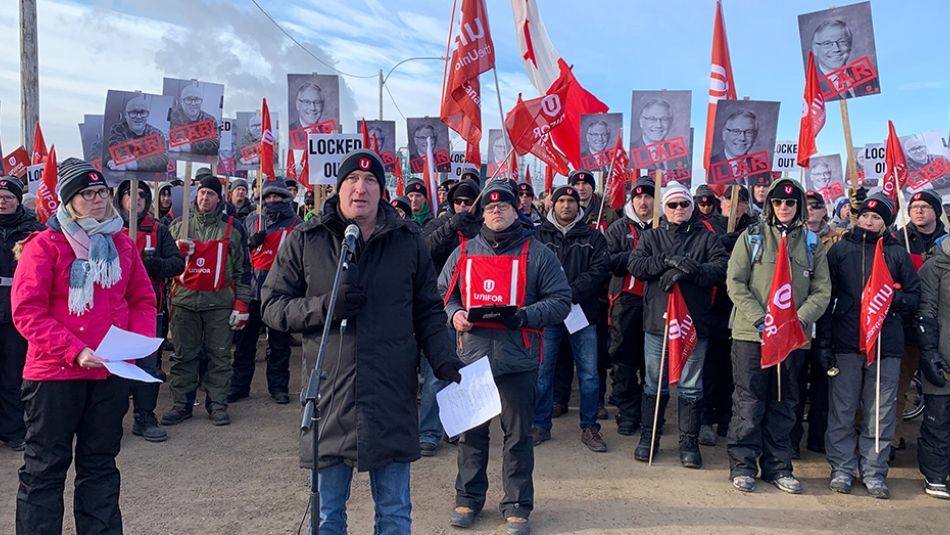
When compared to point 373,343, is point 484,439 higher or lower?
lower

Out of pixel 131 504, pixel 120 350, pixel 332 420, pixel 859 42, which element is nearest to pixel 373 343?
pixel 332 420

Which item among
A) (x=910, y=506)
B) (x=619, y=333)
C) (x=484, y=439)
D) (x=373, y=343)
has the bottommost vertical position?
(x=910, y=506)

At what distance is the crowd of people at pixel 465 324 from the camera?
338cm

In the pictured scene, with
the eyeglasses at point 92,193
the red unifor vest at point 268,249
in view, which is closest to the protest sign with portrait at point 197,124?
the red unifor vest at point 268,249

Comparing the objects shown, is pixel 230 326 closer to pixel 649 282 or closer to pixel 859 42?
pixel 649 282

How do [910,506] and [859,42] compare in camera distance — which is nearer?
[910,506]

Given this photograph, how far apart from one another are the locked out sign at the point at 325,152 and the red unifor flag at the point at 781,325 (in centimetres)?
421

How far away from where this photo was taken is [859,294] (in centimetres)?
552

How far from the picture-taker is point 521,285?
4.79 meters

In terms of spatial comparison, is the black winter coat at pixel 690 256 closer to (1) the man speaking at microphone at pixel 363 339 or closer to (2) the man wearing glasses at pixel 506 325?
(2) the man wearing glasses at pixel 506 325

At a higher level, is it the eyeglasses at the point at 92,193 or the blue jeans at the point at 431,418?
the eyeglasses at the point at 92,193

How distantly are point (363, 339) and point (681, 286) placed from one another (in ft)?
11.8

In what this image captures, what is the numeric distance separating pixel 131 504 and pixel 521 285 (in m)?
3.30

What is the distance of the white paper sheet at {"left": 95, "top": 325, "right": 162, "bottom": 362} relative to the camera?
3.74 m
